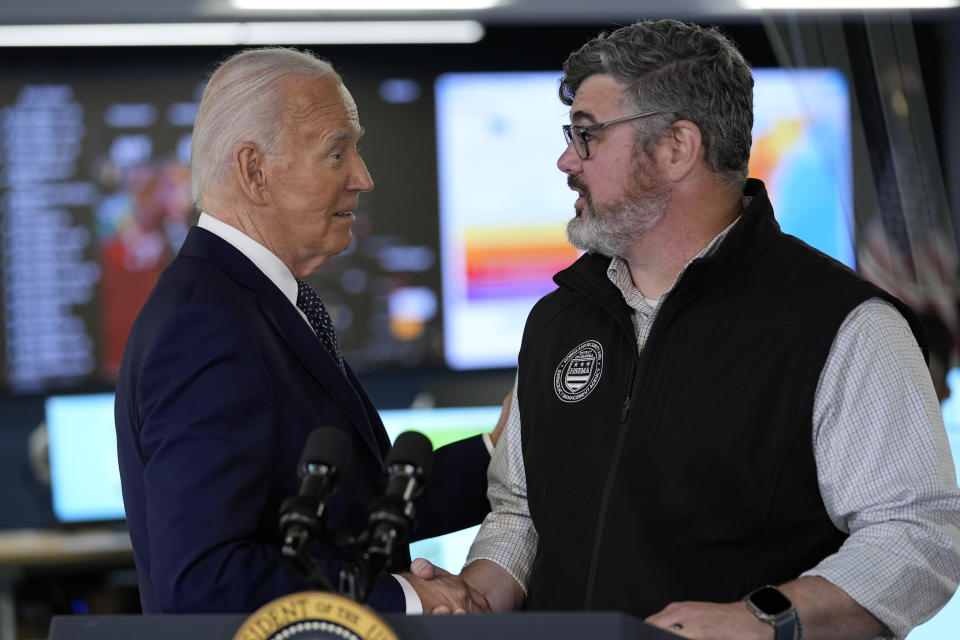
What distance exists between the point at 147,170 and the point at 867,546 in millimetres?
3896

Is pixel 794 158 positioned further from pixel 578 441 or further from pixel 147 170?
pixel 578 441

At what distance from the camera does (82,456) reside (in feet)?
Answer: 13.8

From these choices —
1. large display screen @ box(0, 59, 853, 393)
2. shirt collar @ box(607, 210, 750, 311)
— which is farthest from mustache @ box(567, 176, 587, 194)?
large display screen @ box(0, 59, 853, 393)

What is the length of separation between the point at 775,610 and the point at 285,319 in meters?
0.75

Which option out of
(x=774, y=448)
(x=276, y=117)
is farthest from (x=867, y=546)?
(x=276, y=117)

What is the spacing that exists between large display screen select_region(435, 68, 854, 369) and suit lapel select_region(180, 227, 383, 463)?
3304 mm

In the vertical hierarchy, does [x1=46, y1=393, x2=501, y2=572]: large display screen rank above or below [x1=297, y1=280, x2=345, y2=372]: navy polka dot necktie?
below

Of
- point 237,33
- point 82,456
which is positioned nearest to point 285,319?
point 82,456

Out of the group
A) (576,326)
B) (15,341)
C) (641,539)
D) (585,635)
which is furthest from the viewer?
(15,341)

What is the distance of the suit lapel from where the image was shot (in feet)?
5.41

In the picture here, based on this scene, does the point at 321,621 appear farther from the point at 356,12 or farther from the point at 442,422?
the point at 356,12

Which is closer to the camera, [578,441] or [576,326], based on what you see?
[578,441]

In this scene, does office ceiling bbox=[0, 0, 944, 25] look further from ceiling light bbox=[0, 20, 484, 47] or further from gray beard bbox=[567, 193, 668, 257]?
gray beard bbox=[567, 193, 668, 257]

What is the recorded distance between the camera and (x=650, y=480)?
5.32ft
